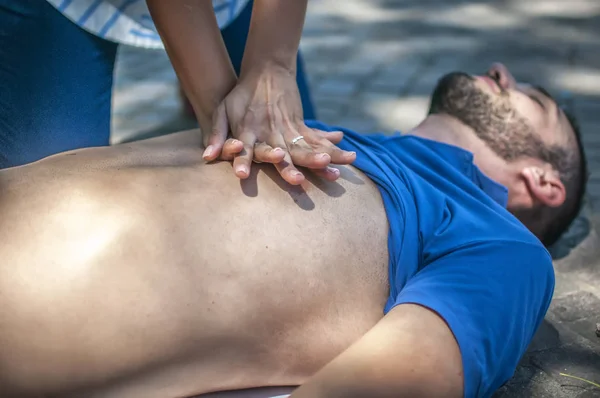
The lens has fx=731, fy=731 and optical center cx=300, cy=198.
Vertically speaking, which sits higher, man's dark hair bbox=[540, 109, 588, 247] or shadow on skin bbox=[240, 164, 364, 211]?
shadow on skin bbox=[240, 164, 364, 211]

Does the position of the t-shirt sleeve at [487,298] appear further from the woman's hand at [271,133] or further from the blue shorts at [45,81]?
the blue shorts at [45,81]

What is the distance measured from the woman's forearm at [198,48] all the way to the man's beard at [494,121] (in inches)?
27.7

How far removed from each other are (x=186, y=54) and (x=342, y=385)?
0.93 m

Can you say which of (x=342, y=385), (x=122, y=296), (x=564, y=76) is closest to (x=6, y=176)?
(x=122, y=296)

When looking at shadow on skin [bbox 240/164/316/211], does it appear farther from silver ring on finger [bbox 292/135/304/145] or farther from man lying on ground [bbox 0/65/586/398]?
silver ring on finger [bbox 292/135/304/145]

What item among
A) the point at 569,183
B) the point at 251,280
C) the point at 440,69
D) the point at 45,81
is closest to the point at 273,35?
the point at 45,81

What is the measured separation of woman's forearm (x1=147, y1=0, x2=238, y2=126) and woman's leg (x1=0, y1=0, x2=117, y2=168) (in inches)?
10.0

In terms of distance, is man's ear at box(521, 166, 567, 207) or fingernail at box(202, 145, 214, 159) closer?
fingernail at box(202, 145, 214, 159)

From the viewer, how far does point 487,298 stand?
148 centimetres

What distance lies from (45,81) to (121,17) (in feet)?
0.97

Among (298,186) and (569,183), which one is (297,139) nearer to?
(298,186)

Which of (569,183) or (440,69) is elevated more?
(569,183)

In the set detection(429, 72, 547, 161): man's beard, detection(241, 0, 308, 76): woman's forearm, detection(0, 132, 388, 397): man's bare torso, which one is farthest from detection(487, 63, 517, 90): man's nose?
detection(0, 132, 388, 397): man's bare torso

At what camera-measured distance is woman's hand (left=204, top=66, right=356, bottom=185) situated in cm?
158
